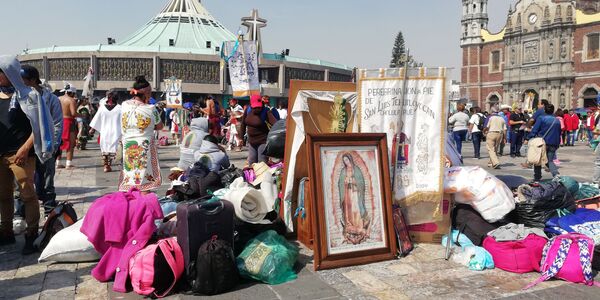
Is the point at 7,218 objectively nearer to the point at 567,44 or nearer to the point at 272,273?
the point at 272,273

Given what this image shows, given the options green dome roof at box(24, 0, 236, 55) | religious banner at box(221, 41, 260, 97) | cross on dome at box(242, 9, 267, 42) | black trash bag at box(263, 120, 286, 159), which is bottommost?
black trash bag at box(263, 120, 286, 159)

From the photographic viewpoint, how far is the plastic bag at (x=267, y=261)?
3873 millimetres

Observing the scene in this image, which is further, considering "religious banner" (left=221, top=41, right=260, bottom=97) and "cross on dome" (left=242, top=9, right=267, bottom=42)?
"cross on dome" (left=242, top=9, right=267, bottom=42)

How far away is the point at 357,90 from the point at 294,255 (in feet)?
6.18

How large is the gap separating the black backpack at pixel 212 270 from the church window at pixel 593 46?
55.8m

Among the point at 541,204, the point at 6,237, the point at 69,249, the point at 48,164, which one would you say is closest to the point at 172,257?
the point at 69,249

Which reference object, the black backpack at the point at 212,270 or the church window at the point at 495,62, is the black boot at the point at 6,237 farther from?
the church window at the point at 495,62

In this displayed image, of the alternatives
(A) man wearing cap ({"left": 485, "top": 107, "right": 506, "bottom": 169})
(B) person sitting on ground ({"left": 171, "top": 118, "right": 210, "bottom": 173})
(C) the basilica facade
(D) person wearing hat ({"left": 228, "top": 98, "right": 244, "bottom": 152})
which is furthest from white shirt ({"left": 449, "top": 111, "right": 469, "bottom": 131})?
(C) the basilica facade

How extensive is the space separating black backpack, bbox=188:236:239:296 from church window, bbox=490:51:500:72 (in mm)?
62779

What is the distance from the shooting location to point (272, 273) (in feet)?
12.8

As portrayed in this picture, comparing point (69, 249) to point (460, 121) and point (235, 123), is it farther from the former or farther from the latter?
point (460, 121)

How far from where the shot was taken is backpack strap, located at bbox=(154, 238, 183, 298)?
3656 millimetres

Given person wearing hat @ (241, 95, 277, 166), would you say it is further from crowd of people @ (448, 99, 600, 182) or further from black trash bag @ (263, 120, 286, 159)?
crowd of people @ (448, 99, 600, 182)

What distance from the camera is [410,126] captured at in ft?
16.0
